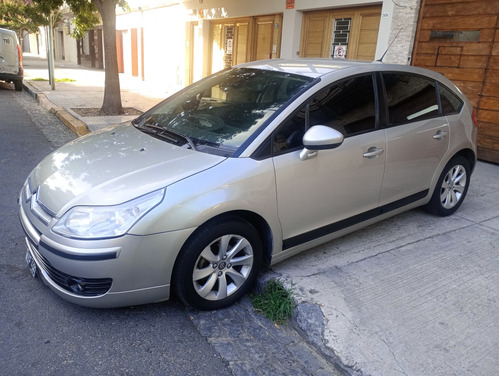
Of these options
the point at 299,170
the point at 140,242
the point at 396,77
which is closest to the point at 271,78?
the point at 299,170

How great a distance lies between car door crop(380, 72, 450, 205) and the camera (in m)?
3.56

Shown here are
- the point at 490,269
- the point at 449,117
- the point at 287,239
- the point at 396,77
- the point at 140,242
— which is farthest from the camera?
the point at 449,117

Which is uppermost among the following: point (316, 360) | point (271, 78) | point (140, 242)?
point (271, 78)

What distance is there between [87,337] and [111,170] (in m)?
1.04

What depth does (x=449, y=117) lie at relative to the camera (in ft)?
13.3

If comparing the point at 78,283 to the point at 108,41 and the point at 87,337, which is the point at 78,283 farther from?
the point at 108,41

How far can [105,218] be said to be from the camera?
7.81 feet

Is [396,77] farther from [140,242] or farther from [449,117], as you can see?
[140,242]

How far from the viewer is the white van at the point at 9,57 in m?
13.0

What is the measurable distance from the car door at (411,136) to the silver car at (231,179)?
0.05ft

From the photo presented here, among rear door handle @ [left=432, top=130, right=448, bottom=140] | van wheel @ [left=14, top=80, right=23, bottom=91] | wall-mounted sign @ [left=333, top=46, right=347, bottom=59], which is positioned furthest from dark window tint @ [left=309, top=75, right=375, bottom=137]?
van wheel @ [left=14, top=80, right=23, bottom=91]

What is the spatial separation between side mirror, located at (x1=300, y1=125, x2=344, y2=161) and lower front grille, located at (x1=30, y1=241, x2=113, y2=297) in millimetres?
1537

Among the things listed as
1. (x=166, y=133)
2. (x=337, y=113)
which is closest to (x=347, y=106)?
(x=337, y=113)

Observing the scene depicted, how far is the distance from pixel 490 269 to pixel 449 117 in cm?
152
